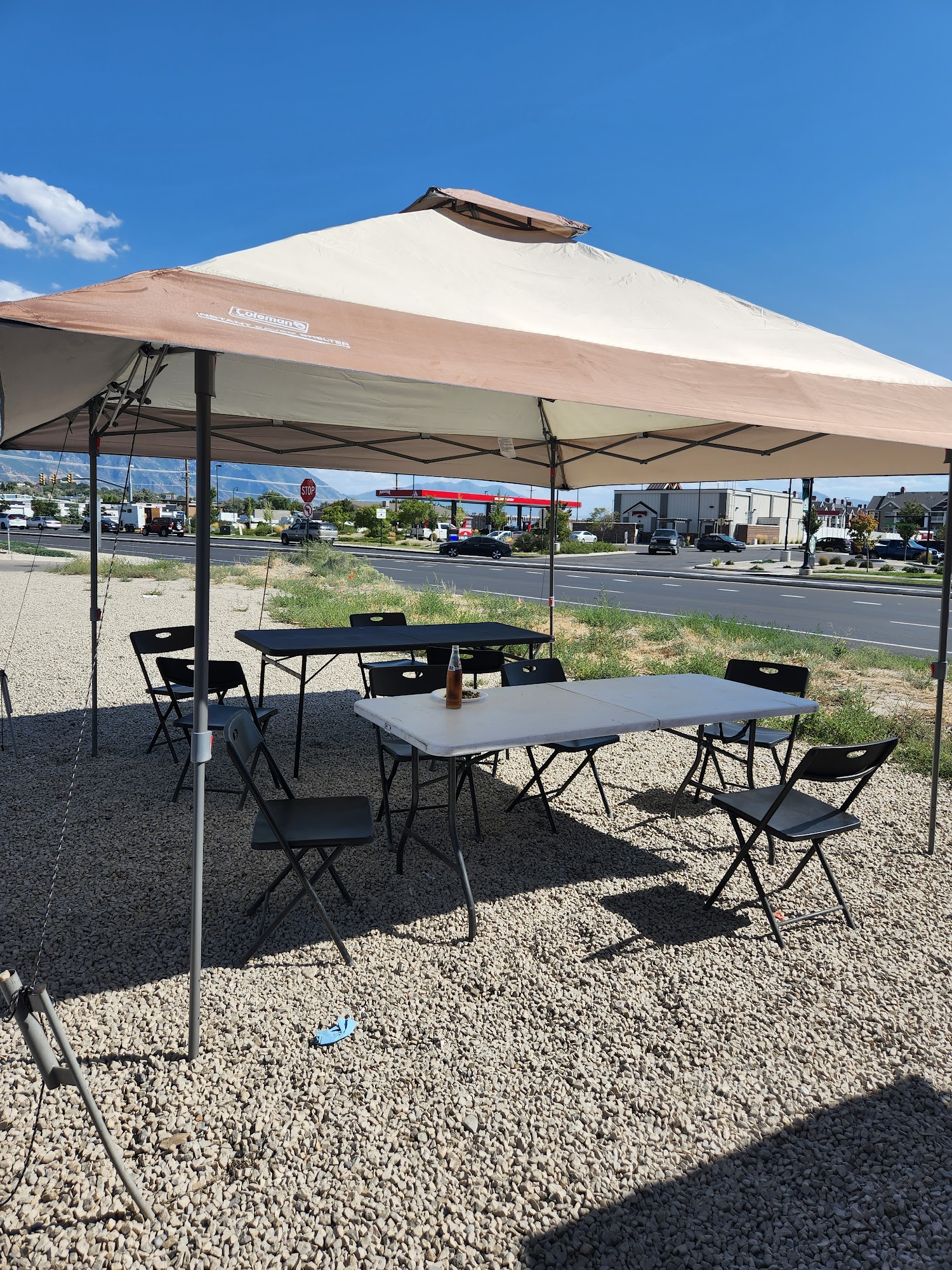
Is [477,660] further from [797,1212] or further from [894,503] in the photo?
[894,503]

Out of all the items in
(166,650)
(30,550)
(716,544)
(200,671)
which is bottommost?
(166,650)

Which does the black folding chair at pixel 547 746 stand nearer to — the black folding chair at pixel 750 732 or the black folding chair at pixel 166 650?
the black folding chair at pixel 750 732

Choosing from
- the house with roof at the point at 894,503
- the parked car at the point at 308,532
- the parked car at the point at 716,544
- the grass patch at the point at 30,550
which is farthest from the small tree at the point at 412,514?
the house with roof at the point at 894,503

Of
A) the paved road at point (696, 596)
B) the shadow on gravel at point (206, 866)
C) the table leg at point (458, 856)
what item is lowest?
the shadow on gravel at point (206, 866)

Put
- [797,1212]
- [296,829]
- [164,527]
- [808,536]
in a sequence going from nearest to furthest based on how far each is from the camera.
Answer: [797,1212], [296,829], [808,536], [164,527]

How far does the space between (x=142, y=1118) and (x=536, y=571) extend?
26.1 metres

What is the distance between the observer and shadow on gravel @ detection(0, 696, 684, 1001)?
3053 mm

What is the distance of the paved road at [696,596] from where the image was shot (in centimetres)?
1448

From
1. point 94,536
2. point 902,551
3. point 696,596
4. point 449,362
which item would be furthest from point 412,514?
point 449,362

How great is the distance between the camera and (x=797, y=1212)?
196 centimetres

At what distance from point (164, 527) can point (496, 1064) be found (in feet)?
161

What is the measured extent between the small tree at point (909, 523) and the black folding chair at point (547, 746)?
1721 inches

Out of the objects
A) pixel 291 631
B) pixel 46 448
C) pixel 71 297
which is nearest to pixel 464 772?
pixel 291 631

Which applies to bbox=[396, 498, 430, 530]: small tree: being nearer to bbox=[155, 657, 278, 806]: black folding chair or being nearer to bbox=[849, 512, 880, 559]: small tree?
bbox=[849, 512, 880, 559]: small tree
